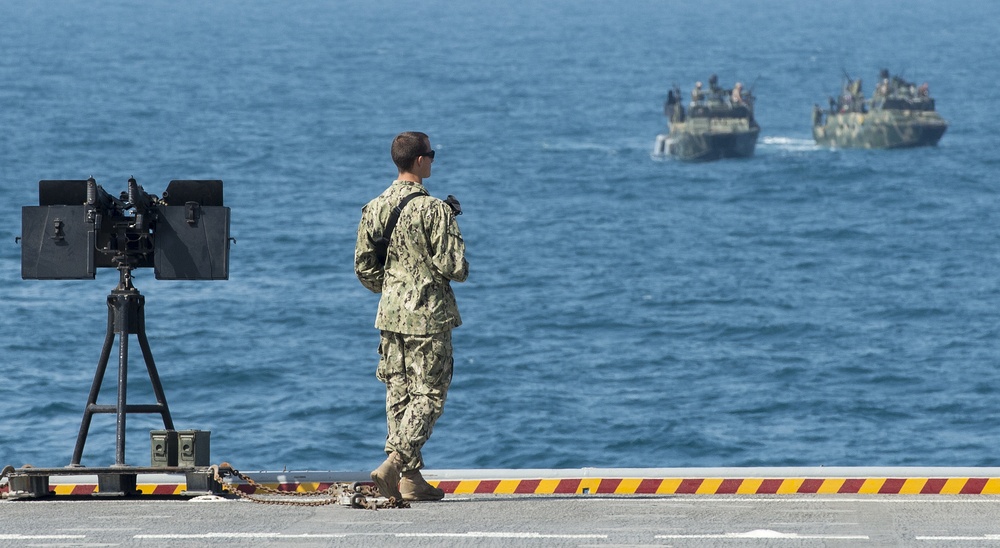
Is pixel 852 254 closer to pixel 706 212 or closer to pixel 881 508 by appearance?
pixel 706 212

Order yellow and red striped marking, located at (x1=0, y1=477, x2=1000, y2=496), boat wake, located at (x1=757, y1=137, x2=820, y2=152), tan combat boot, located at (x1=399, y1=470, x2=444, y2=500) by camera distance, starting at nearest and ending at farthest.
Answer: tan combat boot, located at (x1=399, y1=470, x2=444, y2=500)
yellow and red striped marking, located at (x1=0, y1=477, x2=1000, y2=496)
boat wake, located at (x1=757, y1=137, x2=820, y2=152)

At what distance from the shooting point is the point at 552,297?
5788 centimetres

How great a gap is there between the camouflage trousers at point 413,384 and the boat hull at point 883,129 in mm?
105437

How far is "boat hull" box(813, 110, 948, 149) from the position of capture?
368 feet

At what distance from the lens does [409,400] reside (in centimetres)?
964

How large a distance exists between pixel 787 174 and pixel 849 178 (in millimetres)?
4474

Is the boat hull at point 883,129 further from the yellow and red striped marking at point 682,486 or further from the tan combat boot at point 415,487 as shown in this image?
the tan combat boot at point 415,487

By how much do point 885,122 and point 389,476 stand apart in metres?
108

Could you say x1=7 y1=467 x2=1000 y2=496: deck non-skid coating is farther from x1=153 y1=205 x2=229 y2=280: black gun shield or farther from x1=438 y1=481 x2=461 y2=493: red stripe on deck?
x1=153 y1=205 x2=229 y2=280: black gun shield

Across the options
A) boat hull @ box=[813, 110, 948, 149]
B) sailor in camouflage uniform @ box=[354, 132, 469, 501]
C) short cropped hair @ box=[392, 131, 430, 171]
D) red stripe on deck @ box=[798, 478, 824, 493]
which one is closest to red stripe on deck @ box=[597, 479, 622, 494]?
red stripe on deck @ box=[798, 478, 824, 493]

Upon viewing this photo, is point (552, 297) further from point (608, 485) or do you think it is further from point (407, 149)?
point (407, 149)

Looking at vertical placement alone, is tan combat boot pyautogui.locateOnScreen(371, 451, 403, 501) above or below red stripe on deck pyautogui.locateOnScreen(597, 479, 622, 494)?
above

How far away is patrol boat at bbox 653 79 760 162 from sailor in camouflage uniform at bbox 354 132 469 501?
98.6m

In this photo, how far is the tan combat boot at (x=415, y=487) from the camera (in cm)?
970
